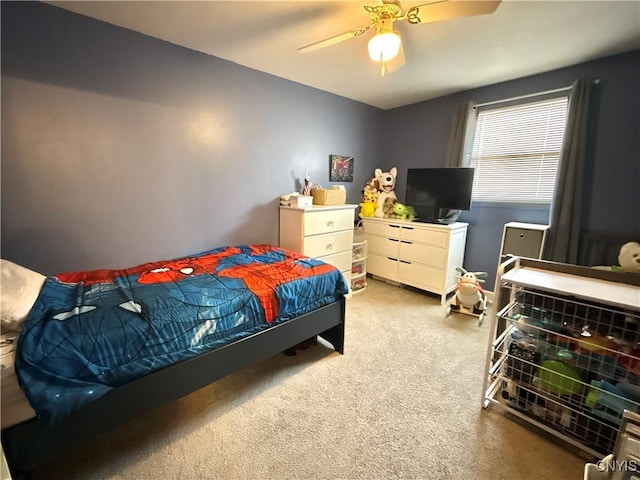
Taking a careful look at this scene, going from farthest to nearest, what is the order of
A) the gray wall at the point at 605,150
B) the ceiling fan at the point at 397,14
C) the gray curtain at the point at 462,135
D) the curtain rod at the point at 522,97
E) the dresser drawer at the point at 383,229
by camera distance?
the dresser drawer at the point at 383,229 → the gray curtain at the point at 462,135 → the curtain rod at the point at 522,97 → the gray wall at the point at 605,150 → the ceiling fan at the point at 397,14

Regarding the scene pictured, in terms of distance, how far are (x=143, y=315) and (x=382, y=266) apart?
284 centimetres

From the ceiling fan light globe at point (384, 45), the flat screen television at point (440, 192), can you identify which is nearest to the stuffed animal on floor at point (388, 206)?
the flat screen television at point (440, 192)

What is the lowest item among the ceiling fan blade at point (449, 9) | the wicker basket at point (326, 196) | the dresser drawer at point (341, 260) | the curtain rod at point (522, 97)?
the dresser drawer at point (341, 260)

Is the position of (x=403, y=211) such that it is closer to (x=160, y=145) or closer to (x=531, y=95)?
(x=531, y=95)

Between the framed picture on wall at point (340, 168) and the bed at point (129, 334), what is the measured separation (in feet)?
5.92

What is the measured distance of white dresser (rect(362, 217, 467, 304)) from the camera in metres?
3.05

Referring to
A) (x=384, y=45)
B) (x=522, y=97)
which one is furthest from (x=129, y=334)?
(x=522, y=97)

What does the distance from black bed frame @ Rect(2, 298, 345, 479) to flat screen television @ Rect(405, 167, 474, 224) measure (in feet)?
7.25

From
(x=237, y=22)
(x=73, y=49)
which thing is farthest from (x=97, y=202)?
(x=237, y=22)

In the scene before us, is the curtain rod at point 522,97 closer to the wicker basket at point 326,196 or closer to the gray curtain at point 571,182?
the gray curtain at point 571,182

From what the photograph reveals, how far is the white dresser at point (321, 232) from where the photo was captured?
2.75 m

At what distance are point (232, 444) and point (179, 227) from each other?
1.72 meters

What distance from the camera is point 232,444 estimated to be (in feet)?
4.58

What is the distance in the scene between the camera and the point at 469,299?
277 cm
